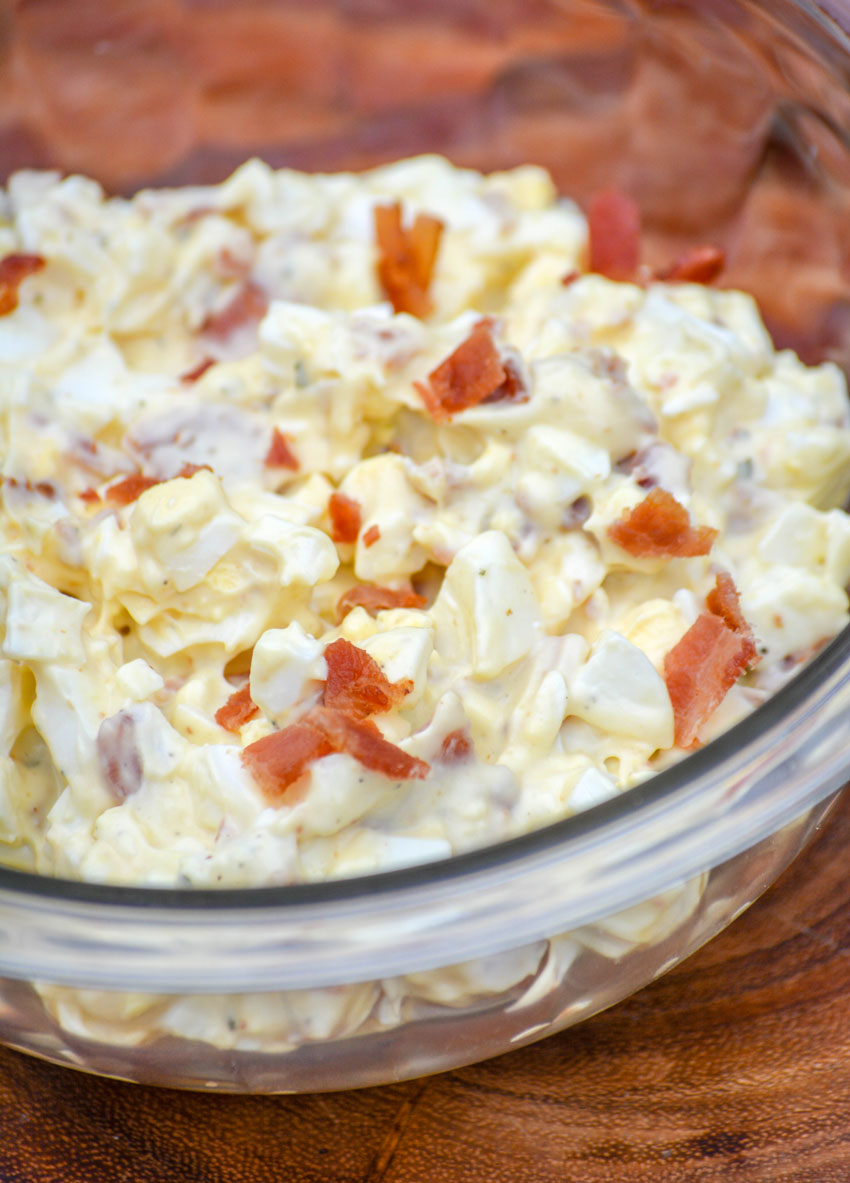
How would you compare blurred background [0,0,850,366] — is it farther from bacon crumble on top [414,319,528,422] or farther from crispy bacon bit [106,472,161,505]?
crispy bacon bit [106,472,161,505]

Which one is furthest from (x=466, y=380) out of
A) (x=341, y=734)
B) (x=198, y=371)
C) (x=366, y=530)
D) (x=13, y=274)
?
(x=13, y=274)

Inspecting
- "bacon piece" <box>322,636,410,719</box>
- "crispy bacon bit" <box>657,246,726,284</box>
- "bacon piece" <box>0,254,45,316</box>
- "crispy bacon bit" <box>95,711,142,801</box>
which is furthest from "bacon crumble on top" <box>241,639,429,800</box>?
"crispy bacon bit" <box>657,246,726,284</box>

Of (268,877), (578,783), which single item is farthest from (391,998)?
(578,783)

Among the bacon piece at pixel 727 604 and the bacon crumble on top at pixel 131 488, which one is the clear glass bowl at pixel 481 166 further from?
the bacon crumble on top at pixel 131 488

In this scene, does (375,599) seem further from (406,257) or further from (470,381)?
(406,257)

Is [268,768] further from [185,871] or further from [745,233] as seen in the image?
[745,233]

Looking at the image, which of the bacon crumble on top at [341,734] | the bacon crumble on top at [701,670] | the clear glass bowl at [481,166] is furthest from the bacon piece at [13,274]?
the bacon crumble on top at [701,670]
